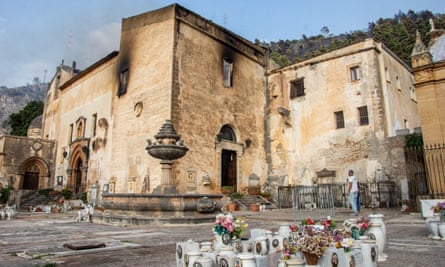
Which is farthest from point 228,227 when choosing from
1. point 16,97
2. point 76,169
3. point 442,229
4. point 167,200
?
point 16,97

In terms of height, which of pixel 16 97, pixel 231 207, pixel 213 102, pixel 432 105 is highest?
pixel 16 97

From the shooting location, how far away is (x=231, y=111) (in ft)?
61.1

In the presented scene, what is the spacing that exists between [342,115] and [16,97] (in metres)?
151

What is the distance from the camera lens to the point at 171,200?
9094 mm

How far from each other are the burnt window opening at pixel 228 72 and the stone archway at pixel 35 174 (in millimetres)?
16523

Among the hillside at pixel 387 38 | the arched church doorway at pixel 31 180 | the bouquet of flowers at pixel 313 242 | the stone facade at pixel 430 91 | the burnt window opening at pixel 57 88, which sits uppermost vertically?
the hillside at pixel 387 38

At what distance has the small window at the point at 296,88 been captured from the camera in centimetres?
1994

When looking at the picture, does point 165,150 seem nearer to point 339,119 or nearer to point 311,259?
point 311,259

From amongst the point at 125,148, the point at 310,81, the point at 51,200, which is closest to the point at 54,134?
the point at 51,200

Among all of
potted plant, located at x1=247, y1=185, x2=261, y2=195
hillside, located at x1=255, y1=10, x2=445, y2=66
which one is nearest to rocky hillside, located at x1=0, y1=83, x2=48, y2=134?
hillside, located at x1=255, y1=10, x2=445, y2=66

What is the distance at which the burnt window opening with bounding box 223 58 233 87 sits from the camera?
1885cm

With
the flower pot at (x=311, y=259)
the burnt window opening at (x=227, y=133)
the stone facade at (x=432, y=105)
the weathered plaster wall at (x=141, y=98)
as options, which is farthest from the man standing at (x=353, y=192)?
the burnt window opening at (x=227, y=133)

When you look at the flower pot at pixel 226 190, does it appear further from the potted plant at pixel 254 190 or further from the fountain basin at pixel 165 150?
the fountain basin at pixel 165 150

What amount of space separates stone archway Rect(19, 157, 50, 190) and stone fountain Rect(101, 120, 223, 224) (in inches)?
686
